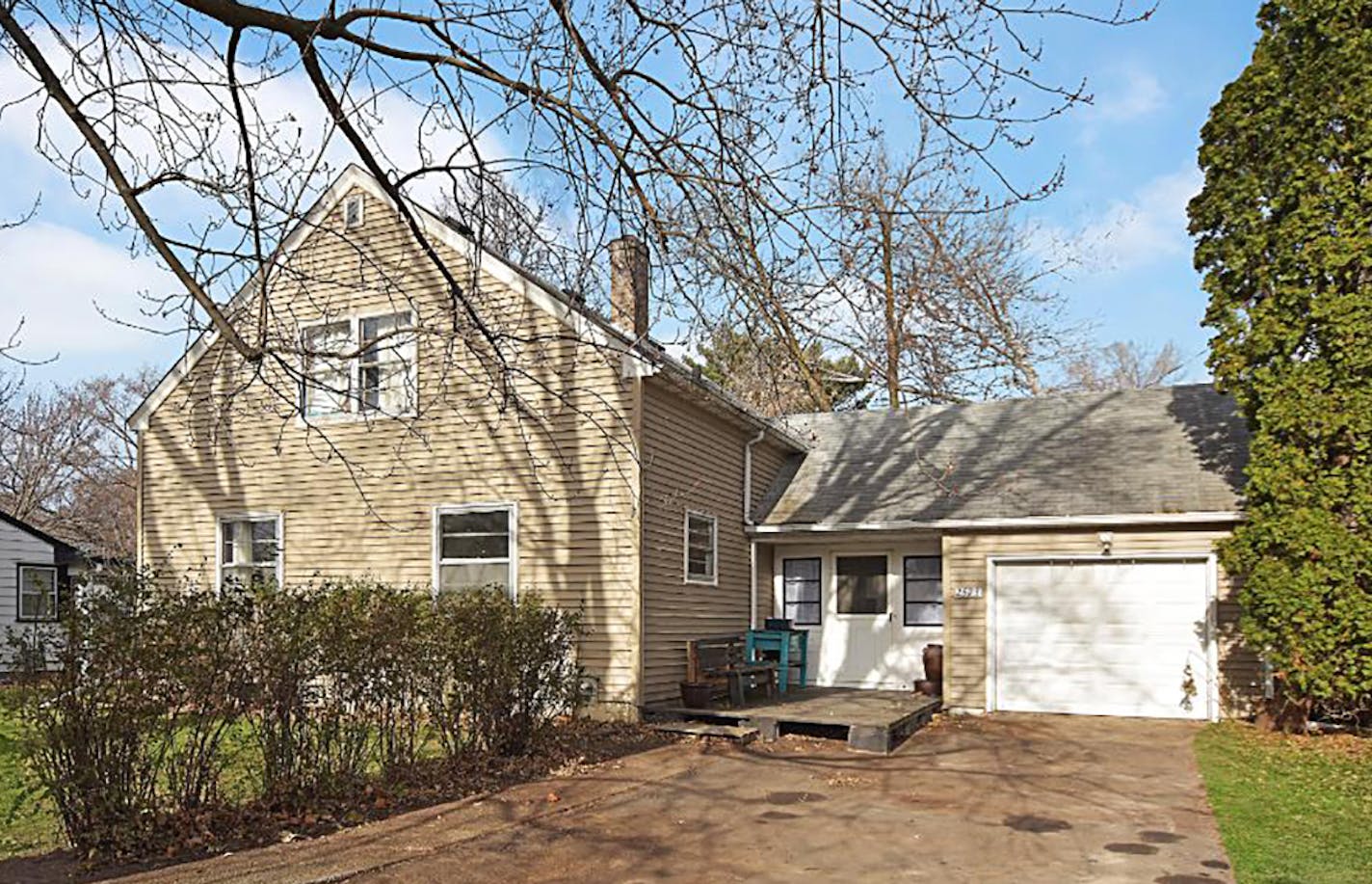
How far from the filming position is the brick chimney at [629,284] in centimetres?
730

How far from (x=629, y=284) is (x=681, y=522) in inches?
134

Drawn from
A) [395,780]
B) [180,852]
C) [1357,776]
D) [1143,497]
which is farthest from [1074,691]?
[180,852]

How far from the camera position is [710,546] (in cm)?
1452

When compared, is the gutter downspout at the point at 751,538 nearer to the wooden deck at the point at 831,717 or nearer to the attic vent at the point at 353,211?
the wooden deck at the point at 831,717

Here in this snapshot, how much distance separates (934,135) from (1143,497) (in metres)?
9.30

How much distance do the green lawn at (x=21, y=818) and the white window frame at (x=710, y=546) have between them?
23.4 feet

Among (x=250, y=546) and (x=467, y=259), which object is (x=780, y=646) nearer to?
(x=467, y=259)

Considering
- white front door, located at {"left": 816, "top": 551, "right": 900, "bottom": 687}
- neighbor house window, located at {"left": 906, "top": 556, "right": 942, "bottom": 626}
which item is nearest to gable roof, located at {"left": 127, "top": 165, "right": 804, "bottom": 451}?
white front door, located at {"left": 816, "top": 551, "right": 900, "bottom": 687}

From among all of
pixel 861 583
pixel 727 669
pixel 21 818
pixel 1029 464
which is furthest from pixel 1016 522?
pixel 21 818

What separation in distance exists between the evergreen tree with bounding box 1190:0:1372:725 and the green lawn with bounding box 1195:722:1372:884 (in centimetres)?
73

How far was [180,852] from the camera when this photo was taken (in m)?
6.59

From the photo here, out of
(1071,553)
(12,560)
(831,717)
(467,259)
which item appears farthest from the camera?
(12,560)

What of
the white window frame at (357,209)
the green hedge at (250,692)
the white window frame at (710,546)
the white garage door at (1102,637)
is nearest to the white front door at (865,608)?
the white garage door at (1102,637)

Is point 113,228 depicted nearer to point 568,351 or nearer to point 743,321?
point 743,321
